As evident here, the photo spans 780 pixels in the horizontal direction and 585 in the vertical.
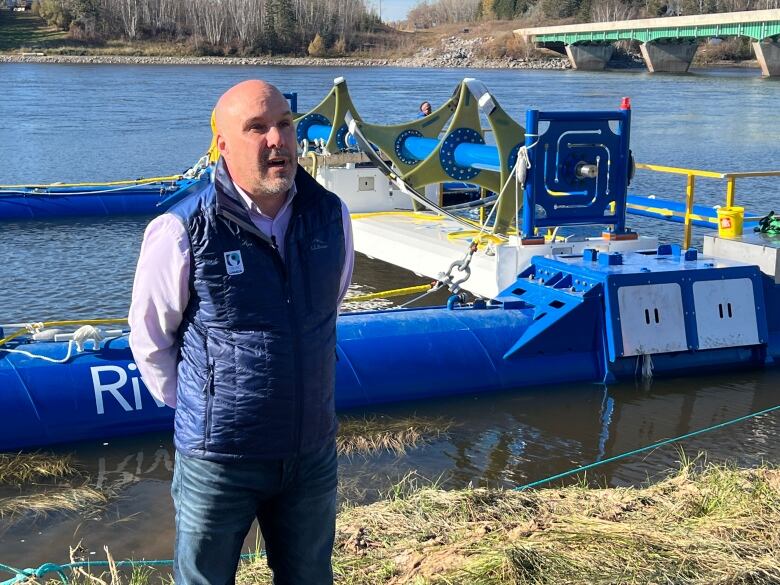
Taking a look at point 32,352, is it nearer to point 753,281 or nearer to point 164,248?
point 164,248

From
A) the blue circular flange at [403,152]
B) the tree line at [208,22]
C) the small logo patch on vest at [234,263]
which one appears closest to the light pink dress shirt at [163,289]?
the small logo patch on vest at [234,263]

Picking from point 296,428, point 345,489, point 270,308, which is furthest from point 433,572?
point 345,489

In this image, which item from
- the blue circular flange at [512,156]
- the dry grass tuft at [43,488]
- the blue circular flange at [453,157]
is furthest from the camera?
the blue circular flange at [453,157]

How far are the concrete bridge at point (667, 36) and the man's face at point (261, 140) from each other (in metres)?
66.0

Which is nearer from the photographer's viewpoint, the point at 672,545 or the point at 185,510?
the point at 185,510

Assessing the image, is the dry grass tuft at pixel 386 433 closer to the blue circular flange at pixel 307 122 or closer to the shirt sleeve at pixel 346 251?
the shirt sleeve at pixel 346 251

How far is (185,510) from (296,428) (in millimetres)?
403

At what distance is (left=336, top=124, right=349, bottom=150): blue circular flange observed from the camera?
1380 centimetres

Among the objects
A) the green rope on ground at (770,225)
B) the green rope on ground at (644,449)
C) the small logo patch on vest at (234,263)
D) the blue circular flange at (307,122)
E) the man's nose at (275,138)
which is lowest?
the green rope on ground at (644,449)

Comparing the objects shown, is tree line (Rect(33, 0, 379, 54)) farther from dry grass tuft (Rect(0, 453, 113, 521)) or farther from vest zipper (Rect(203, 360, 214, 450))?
vest zipper (Rect(203, 360, 214, 450))

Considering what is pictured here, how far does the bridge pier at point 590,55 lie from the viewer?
8406 cm

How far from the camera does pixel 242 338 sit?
278 centimetres

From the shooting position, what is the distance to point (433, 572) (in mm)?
3785

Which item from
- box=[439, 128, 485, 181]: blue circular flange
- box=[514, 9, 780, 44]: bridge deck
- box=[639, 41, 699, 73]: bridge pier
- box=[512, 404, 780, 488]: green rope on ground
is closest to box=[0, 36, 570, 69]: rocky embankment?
box=[514, 9, 780, 44]: bridge deck
